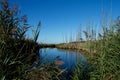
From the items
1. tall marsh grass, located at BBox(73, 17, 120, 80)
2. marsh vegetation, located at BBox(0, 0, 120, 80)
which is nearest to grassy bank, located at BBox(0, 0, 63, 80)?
marsh vegetation, located at BBox(0, 0, 120, 80)

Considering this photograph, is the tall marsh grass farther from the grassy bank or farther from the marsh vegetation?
the grassy bank

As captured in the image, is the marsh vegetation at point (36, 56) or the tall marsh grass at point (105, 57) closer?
the marsh vegetation at point (36, 56)

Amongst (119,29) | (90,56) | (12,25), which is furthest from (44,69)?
(119,29)

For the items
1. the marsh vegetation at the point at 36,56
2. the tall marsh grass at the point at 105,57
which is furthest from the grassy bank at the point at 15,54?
the tall marsh grass at the point at 105,57

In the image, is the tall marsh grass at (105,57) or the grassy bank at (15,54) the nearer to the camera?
the grassy bank at (15,54)

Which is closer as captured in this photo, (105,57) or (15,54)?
(15,54)

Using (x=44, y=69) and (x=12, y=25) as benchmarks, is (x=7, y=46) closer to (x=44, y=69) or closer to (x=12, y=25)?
(x=12, y=25)

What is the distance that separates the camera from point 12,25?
6117mm

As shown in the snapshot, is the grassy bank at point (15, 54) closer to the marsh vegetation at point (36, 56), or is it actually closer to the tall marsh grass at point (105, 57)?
the marsh vegetation at point (36, 56)

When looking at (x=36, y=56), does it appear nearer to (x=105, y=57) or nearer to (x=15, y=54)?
(x=15, y=54)

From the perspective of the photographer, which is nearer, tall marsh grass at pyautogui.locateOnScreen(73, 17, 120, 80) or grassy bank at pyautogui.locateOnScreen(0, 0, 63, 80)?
grassy bank at pyautogui.locateOnScreen(0, 0, 63, 80)

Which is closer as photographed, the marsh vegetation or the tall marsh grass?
the marsh vegetation

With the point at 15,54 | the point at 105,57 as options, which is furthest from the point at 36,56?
the point at 105,57

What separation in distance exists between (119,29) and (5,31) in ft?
12.5
